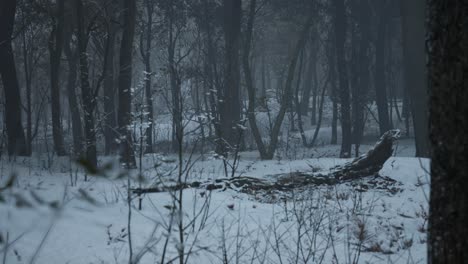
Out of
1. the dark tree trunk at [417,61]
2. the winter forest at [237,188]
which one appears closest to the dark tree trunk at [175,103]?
the winter forest at [237,188]

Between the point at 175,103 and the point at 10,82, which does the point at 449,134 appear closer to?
the point at 10,82

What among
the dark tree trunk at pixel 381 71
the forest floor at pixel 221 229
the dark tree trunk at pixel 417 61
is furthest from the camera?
the dark tree trunk at pixel 381 71

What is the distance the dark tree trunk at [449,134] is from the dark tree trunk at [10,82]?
11.0 meters

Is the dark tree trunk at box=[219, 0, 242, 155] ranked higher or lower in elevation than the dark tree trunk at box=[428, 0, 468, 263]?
higher

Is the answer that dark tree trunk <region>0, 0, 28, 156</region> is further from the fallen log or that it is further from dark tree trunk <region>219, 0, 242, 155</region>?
the fallen log

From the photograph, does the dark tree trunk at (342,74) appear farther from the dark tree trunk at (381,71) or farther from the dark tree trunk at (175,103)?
the dark tree trunk at (175,103)

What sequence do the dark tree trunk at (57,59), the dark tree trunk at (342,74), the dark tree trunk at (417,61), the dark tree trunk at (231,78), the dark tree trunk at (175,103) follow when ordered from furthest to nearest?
the dark tree trunk at (342,74) < the dark tree trunk at (231,78) < the dark tree trunk at (417,61) < the dark tree trunk at (57,59) < the dark tree trunk at (175,103)

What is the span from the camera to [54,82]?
46.4 feet

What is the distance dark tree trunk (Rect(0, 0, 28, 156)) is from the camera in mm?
11359

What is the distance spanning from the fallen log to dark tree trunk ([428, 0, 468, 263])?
4.42m

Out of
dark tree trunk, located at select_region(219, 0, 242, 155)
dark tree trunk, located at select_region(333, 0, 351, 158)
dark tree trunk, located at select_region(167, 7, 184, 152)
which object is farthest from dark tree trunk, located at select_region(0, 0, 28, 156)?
dark tree trunk, located at select_region(333, 0, 351, 158)

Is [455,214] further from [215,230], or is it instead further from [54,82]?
[54,82]

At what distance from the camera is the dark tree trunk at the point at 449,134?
238cm

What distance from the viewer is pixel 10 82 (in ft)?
38.3
